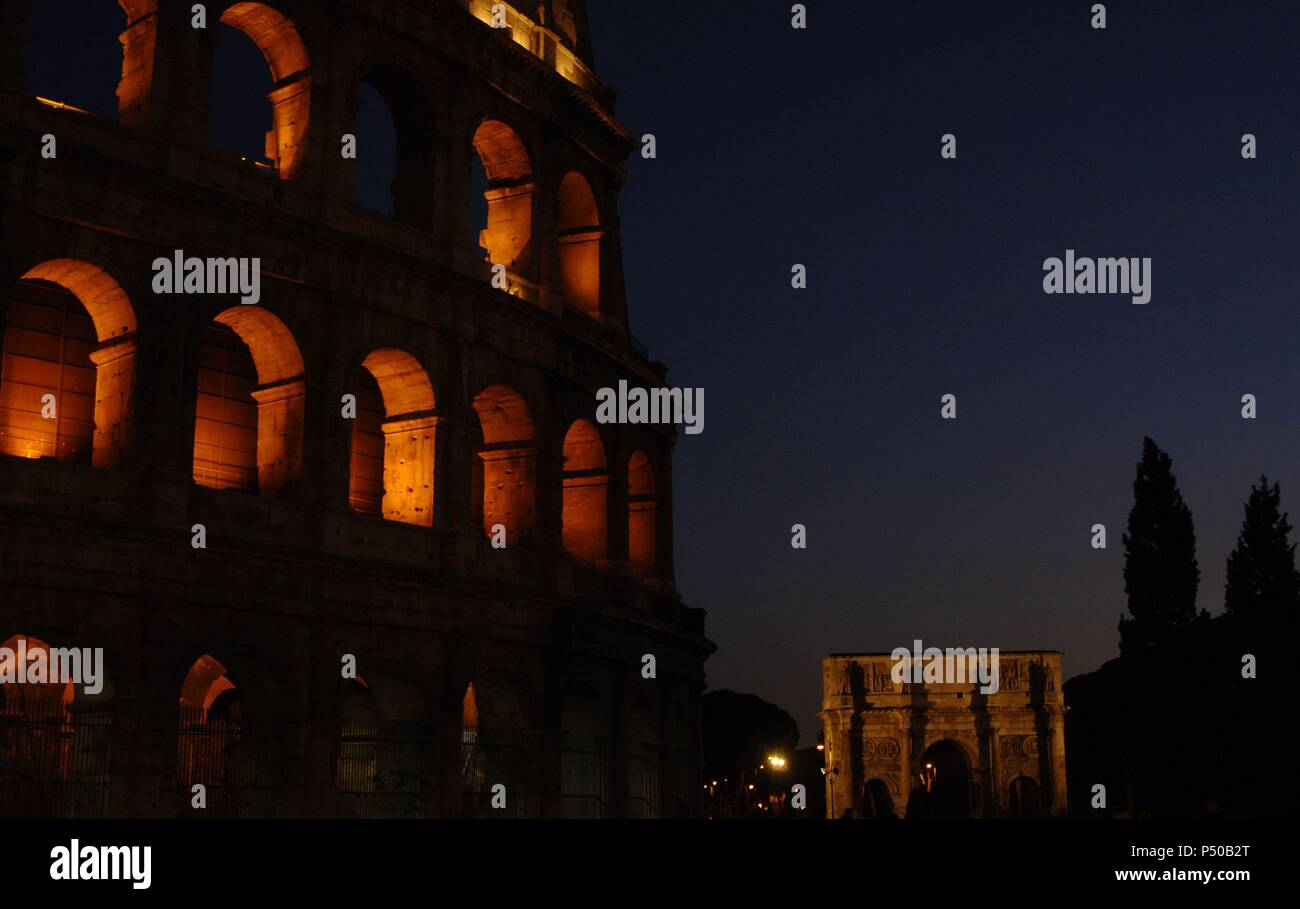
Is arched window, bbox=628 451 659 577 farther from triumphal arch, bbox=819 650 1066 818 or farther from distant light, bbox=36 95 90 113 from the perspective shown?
triumphal arch, bbox=819 650 1066 818

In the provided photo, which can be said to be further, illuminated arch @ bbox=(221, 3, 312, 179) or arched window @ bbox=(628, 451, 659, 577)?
arched window @ bbox=(628, 451, 659, 577)

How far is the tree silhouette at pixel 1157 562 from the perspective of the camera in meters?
47.9

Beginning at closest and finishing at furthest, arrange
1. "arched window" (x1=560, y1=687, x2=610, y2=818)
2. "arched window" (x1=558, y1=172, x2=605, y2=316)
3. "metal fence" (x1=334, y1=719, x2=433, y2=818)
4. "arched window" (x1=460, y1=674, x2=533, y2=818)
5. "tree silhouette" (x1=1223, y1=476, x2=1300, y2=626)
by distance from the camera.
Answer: "metal fence" (x1=334, y1=719, x2=433, y2=818) < "arched window" (x1=460, y1=674, x2=533, y2=818) < "arched window" (x1=560, y1=687, x2=610, y2=818) < "arched window" (x1=558, y1=172, x2=605, y2=316) < "tree silhouette" (x1=1223, y1=476, x2=1300, y2=626)

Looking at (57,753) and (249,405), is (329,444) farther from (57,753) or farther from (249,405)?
(57,753)

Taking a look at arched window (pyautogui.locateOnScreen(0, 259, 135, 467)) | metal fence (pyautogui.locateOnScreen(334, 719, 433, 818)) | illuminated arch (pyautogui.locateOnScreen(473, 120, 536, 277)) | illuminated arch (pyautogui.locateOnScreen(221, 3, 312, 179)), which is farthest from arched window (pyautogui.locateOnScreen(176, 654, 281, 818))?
illuminated arch (pyautogui.locateOnScreen(473, 120, 536, 277))

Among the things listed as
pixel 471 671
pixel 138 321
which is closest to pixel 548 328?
pixel 471 671

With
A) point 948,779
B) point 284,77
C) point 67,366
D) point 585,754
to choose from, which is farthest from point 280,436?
point 948,779

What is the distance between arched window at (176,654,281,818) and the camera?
844 inches

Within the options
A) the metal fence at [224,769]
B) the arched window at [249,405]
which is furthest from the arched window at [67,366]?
the metal fence at [224,769]

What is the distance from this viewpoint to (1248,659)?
139 ft

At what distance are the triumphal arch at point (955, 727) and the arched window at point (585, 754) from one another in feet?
133

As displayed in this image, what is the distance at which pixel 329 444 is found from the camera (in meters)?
23.8

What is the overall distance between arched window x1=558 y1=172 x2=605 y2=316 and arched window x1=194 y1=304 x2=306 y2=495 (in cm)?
735
